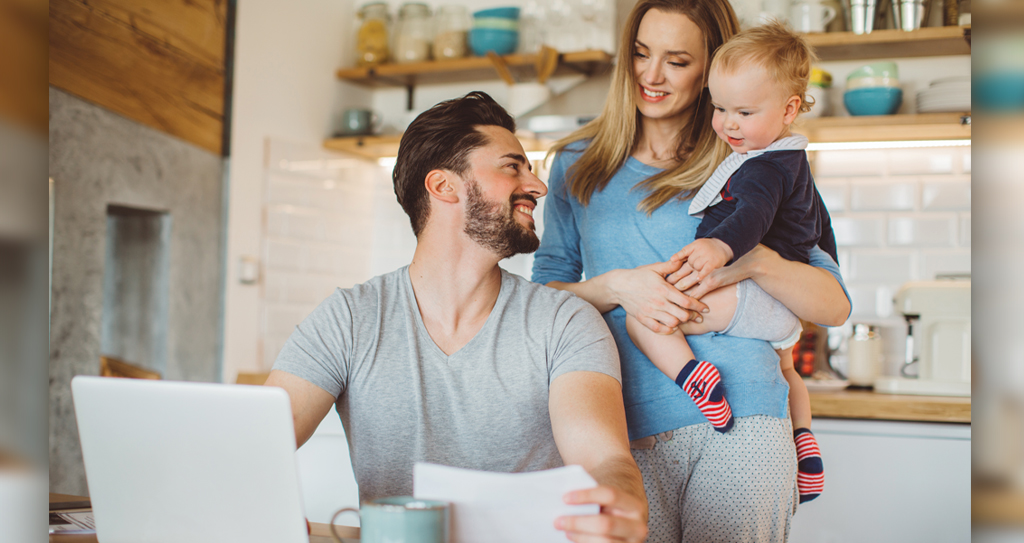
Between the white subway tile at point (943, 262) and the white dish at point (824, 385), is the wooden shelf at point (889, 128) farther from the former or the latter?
the white dish at point (824, 385)

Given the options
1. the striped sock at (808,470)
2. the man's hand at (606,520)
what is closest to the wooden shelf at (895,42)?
the striped sock at (808,470)

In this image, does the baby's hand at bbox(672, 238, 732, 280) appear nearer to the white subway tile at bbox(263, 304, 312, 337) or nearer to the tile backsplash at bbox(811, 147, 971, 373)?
the tile backsplash at bbox(811, 147, 971, 373)

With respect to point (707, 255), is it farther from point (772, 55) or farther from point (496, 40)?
point (496, 40)

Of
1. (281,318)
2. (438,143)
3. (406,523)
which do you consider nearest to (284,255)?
(281,318)

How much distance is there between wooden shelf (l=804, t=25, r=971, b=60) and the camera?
8.90 feet

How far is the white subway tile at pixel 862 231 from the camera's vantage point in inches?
118

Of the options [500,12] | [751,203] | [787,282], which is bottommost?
[787,282]

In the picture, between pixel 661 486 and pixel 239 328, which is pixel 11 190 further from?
pixel 239 328

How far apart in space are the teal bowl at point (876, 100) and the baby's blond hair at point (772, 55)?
152 centimetres

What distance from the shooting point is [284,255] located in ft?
10.6

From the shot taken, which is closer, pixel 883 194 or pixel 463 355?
pixel 463 355

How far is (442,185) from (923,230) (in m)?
2.29

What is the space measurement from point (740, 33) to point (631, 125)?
226 millimetres

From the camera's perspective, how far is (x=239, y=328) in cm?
297
